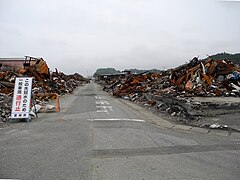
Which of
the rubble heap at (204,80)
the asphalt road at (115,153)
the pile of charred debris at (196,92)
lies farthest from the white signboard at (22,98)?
the rubble heap at (204,80)

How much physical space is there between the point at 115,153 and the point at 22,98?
22.1ft

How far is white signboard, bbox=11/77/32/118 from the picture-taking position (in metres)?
10.1

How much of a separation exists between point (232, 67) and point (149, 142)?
1446 cm

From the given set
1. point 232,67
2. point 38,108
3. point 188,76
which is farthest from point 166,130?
point 232,67

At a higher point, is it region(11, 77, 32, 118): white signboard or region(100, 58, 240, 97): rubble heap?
region(100, 58, 240, 97): rubble heap

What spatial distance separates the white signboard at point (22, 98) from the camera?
10055 millimetres

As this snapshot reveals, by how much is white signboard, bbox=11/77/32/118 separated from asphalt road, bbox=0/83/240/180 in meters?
1.53

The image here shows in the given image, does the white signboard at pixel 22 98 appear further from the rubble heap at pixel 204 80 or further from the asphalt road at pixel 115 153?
the rubble heap at pixel 204 80

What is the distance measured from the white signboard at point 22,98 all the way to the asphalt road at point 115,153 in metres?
1.53

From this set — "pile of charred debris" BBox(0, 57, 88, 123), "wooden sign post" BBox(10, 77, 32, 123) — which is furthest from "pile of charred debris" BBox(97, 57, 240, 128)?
"pile of charred debris" BBox(0, 57, 88, 123)

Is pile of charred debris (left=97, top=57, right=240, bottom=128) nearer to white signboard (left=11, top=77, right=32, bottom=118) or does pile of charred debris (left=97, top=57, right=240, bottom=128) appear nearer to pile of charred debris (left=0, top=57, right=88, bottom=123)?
white signboard (left=11, top=77, right=32, bottom=118)

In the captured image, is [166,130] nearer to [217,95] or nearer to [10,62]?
[217,95]

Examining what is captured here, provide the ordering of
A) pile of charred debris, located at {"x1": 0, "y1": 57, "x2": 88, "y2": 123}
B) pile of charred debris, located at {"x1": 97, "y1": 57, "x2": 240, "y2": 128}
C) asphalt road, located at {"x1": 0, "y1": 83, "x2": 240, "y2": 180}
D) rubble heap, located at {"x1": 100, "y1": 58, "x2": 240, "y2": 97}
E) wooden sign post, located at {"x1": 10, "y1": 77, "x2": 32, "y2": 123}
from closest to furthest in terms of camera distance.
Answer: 1. asphalt road, located at {"x1": 0, "y1": 83, "x2": 240, "y2": 180}
2. wooden sign post, located at {"x1": 10, "y1": 77, "x2": 32, "y2": 123}
3. pile of charred debris, located at {"x1": 97, "y1": 57, "x2": 240, "y2": 128}
4. rubble heap, located at {"x1": 100, "y1": 58, "x2": 240, "y2": 97}
5. pile of charred debris, located at {"x1": 0, "y1": 57, "x2": 88, "y2": 123}

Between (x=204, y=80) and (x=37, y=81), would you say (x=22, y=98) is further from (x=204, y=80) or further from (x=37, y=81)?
(x=37, y=81)
